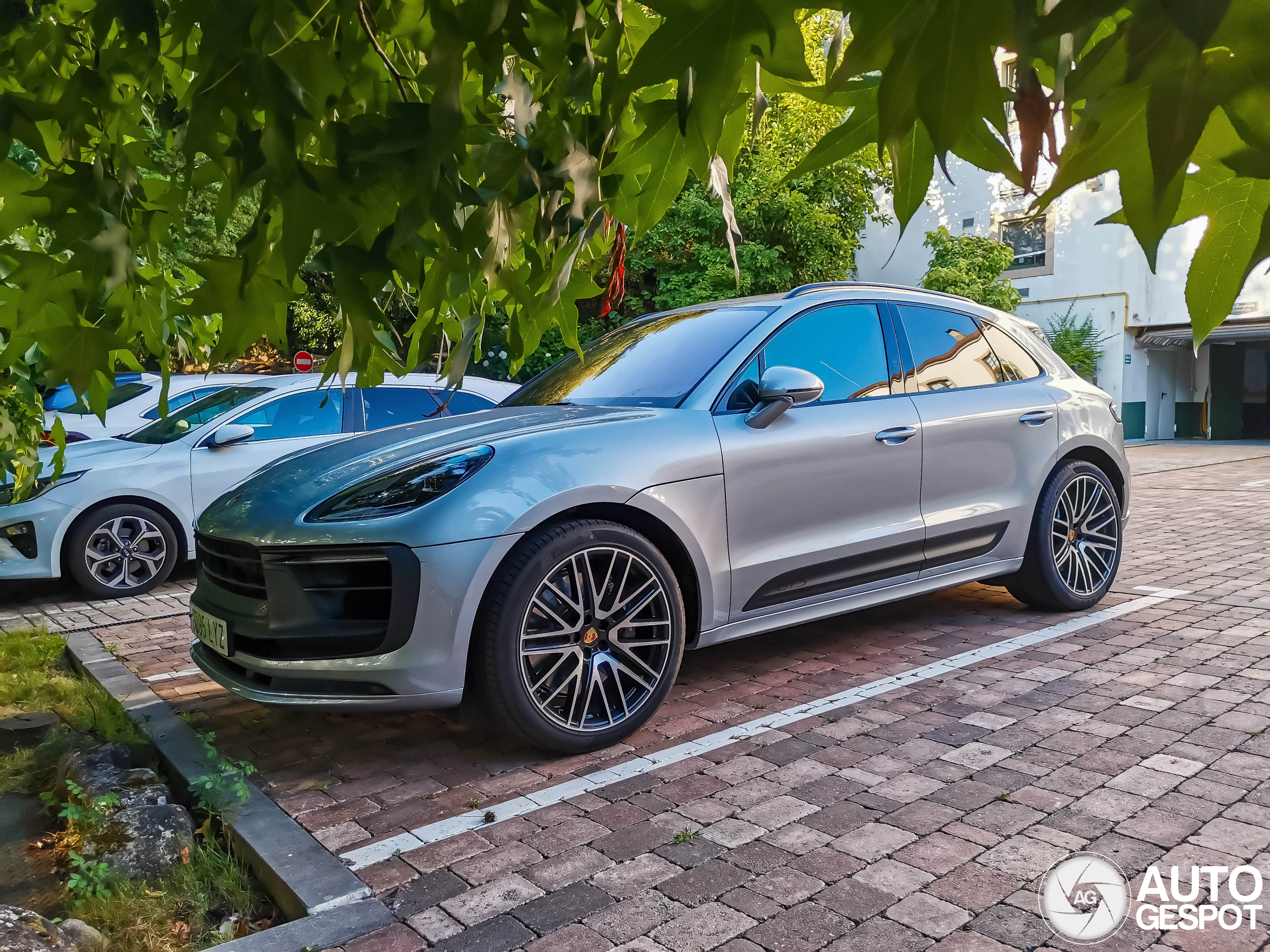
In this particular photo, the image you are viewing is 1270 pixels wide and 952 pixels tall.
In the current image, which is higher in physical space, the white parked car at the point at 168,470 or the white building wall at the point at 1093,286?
the white building wall at the point at 1093,286

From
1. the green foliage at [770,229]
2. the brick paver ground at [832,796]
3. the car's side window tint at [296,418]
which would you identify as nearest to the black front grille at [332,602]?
the brick paver ground at [832,796]

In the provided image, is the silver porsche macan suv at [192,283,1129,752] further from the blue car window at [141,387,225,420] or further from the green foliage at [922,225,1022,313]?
the green foliage at [922,225,1022,313]

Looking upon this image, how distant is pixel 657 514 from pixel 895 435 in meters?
1.46

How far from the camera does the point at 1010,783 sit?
→ 3346mm

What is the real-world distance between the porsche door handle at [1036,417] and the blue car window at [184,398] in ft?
20.7

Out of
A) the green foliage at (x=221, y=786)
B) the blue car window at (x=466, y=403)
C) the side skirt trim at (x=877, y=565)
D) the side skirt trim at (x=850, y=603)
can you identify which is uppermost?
the blue car window at (x=466, y=403)

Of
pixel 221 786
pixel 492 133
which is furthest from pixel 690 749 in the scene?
pixel 492 133

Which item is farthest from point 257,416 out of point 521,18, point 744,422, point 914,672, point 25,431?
point 521,18

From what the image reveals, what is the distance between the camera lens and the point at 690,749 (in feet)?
12.4

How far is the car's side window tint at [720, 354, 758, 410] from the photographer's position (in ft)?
14.4

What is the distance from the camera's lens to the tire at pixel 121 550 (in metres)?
7.14

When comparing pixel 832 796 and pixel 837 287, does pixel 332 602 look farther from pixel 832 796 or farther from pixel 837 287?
pixel 837 287

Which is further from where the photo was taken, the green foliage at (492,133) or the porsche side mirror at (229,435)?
the porsche side mirror at (229,435)

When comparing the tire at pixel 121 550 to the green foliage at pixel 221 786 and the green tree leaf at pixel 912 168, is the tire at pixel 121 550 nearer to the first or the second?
the green foliage at pixel 221 786
